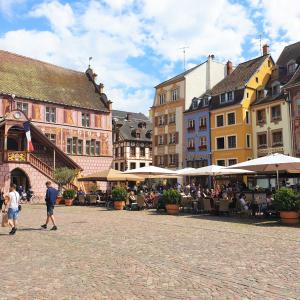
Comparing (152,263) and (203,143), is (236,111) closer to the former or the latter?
(203,143)

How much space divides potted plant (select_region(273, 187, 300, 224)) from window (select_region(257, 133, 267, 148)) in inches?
1154

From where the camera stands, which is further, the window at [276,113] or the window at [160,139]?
the window at [160,139]

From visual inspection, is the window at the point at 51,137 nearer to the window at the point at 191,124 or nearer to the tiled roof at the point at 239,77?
A: the window at the point at 191,124

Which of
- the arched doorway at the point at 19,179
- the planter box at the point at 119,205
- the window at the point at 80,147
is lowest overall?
the planter box at the point at 119,205

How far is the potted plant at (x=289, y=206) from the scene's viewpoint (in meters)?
15.7

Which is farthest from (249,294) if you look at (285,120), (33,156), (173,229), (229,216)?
(285,120)

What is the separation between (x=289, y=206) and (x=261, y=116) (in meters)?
30.7

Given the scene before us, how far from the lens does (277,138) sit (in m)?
43.2

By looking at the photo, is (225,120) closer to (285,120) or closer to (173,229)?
(285,120)

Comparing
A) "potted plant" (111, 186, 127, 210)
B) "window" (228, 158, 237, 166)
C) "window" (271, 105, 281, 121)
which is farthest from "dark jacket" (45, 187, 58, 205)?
"window" (228, 158, 237, 166)

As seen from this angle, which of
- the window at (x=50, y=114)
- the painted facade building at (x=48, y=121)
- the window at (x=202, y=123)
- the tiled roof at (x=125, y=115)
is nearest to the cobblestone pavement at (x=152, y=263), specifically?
the painted facade building at (x=48, y=121)

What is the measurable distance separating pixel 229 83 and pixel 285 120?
10687 mm

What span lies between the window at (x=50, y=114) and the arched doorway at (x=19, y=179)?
22.2 ft

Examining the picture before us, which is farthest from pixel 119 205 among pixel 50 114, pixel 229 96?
pixel 229 96
